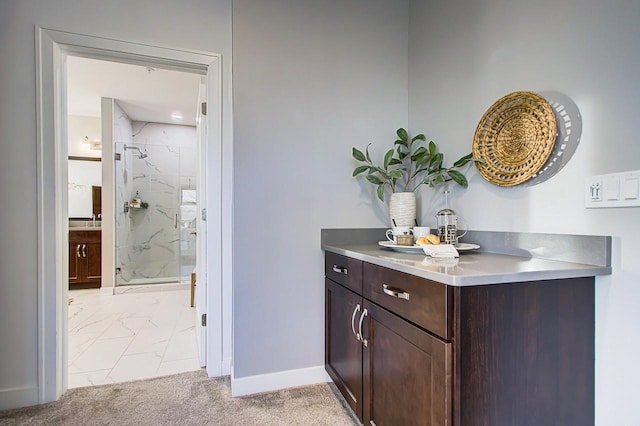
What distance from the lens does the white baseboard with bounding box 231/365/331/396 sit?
1760 millimetres

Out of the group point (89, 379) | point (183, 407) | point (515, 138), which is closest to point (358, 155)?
point (515, 138)

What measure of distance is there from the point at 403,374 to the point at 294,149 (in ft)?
4.31

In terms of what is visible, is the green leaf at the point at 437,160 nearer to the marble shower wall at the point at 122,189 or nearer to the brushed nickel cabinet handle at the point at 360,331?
the brushed nickel cabinet handle at the point at 360,331

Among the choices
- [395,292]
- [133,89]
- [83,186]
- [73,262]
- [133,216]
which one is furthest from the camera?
[83,186]

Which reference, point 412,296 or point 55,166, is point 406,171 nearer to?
point 412,296

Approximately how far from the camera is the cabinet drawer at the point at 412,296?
892mm

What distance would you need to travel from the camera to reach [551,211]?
122cm

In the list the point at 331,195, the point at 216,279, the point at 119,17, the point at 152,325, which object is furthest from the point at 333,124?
the point at 152,325

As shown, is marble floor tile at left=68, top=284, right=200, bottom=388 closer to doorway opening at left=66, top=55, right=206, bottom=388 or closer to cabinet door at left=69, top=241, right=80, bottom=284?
doorway opening at left=66, top=55, right=206, bottom=388

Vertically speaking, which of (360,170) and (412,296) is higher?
(360,170)

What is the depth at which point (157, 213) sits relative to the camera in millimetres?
4812

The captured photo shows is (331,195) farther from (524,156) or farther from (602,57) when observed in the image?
(602,57)

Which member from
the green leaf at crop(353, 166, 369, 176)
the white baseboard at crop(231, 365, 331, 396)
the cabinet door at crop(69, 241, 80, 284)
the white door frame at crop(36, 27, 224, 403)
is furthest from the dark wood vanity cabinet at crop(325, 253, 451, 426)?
the cabinet door at crop(69, 241, 80, 284)

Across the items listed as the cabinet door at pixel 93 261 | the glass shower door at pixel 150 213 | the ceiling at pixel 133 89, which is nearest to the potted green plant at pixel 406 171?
the ceiling at pixel 133 89
